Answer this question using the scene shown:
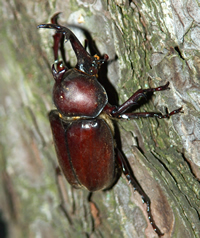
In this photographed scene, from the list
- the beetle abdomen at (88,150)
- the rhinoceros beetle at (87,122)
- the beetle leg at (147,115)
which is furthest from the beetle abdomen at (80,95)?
the beetle leg at (147,115)

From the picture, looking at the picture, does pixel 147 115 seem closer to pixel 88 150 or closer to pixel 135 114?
pixel 135 114

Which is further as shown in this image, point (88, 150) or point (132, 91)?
point (132, 91)

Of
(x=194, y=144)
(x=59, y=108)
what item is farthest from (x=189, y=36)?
(x=59, y=108)

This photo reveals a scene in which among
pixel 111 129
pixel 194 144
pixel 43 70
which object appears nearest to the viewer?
pixel 194 144

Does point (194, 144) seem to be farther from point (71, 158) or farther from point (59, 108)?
point (59, 108)

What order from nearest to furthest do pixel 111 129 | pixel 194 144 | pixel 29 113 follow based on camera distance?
pixel 194 144 < pixel 111 129 < pixel 29 113

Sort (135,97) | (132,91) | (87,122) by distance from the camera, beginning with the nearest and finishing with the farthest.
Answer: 1. (135,97)
2. (87,122)
3. (132,91)

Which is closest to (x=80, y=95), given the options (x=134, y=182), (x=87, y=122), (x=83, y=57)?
(x=87, y=122)

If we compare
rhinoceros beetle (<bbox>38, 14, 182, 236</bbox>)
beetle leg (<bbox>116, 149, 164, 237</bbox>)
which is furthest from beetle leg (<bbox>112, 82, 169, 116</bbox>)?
beetle leg (<bbox>116, 149, 164, 237</bbox>)
